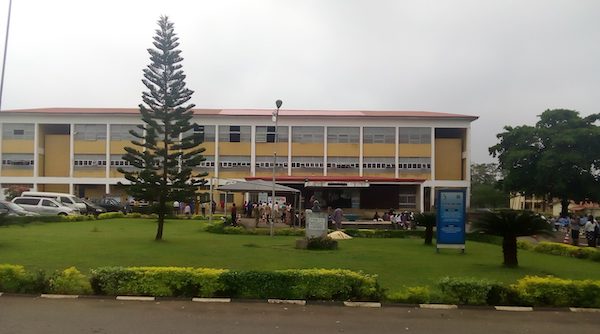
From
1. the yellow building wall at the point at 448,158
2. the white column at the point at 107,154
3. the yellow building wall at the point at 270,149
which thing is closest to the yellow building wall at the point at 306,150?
the yellow building wall at the point at 270,149

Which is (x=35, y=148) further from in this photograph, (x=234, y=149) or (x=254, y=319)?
(x=254, y=319)

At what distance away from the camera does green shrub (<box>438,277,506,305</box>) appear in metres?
8.36

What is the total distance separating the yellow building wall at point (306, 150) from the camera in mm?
52562

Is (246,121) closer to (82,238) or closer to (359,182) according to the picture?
(359,182)

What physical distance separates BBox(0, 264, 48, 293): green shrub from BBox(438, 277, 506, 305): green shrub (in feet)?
20.7

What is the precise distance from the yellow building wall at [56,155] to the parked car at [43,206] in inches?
→ 907

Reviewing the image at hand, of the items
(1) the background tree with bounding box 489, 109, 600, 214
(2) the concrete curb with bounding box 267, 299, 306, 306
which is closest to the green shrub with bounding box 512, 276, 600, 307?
(2) the concrete curb with bounding box 267, 299, 306, 306

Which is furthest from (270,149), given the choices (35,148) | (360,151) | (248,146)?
(35,148)

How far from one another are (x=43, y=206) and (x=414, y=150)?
110ft

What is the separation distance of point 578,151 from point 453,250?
26.8 metres

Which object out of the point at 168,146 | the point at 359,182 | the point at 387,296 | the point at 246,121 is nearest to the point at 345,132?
the point at 246,121

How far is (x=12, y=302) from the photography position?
8016 millimetres

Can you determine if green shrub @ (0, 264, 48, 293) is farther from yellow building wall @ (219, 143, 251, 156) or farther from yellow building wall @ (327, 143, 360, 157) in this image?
yellow building wall @ (327, 143, 360, 157)

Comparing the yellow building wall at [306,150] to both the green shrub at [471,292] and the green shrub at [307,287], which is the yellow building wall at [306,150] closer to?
the green shrub at [307,287]
